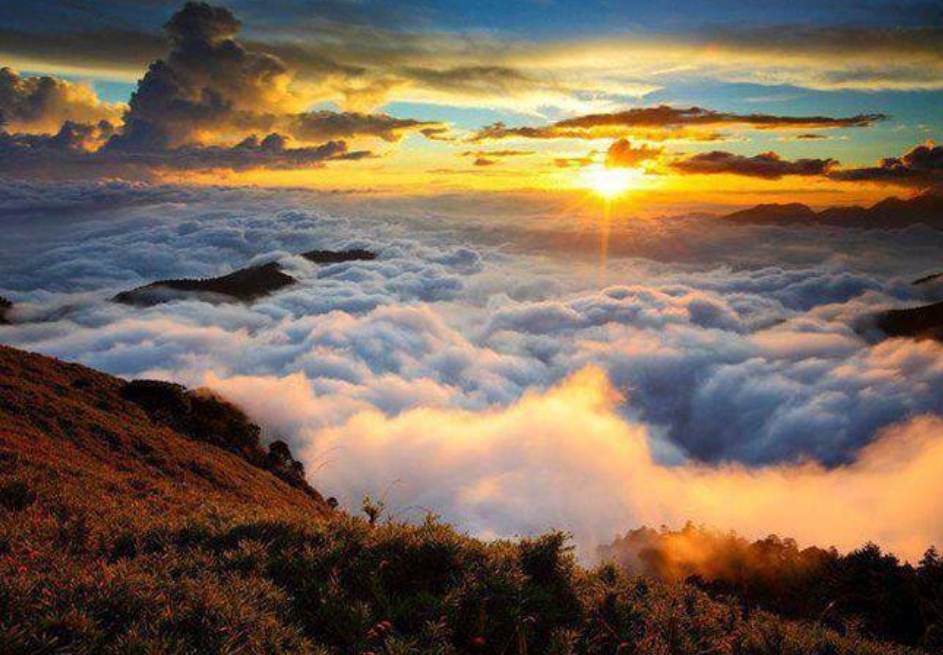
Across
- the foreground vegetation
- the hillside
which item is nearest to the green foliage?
the hillside

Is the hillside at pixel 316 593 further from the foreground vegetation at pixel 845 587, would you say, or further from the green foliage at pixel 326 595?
the foreground vegetation at pixel 845 587

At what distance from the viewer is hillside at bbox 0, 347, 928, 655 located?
5.91 m

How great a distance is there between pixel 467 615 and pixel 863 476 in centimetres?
21415

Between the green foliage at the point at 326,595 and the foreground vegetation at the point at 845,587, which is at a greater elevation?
the green foliage at the point at 326,595

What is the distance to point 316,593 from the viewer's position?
7422 millimetres

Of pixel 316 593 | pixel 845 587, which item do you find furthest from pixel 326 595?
pixel 845 587

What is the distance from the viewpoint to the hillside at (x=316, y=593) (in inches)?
233

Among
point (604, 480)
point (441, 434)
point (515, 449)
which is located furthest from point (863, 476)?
point (441, 434)

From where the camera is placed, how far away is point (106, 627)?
571 centimetres

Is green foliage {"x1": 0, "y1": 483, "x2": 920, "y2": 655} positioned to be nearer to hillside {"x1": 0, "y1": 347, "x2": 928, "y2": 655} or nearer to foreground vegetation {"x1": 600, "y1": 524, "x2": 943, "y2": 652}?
hillside {"x1": 0, "y1": 347, "x2": 928, "y2": 655}

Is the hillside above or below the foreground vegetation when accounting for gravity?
above

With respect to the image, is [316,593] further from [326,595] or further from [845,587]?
[845,587]

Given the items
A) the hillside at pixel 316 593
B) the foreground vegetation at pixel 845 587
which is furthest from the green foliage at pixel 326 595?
the foreground vegetation at pixel 845 587

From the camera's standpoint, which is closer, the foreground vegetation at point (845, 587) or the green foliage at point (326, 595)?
the green foliage at point (326, 595)
